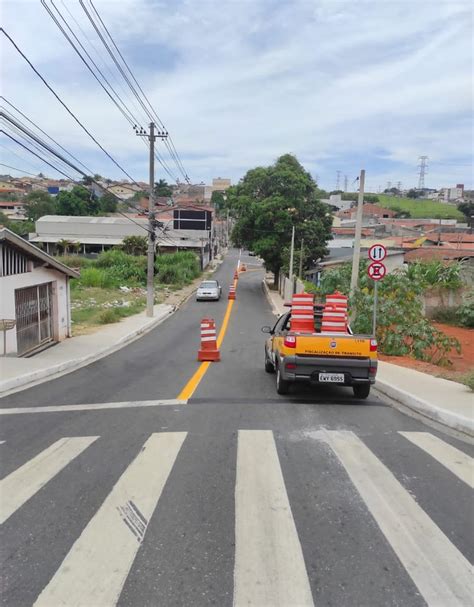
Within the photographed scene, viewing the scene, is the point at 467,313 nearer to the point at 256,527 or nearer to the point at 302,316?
the point at 302,316

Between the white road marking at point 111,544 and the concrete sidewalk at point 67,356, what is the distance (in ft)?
18.4

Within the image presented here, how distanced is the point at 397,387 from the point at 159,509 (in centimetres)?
659

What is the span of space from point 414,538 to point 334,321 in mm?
6657

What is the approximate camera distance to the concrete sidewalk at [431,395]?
300 inches

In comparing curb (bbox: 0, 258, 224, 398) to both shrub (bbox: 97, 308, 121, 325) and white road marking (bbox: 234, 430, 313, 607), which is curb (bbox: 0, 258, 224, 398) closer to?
shrub (bbox: 97, 308, 121, 325)

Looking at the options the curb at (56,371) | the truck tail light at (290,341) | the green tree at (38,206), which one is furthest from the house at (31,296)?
the green tree at (38,206)

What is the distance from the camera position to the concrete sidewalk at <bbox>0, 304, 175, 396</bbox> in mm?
10620

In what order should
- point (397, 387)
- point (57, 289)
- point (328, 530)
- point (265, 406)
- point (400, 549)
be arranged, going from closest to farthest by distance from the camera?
point (400, 549) < point (328, 530) < point (265, 406) < point (397, 387) < point (57, 289)

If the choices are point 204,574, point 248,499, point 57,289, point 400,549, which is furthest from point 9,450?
point 57,289

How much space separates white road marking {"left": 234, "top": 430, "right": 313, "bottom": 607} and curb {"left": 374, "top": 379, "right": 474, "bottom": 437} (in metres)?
3.38

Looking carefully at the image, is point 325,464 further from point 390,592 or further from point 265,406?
point 265,406

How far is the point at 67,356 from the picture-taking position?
1406 centimetres

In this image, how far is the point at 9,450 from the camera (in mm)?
6137

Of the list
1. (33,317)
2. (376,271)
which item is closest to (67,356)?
(33,317)
